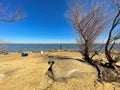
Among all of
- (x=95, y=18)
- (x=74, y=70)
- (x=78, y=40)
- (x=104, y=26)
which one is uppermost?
(x=95, y=18)

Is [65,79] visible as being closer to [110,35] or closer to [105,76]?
[105,76]

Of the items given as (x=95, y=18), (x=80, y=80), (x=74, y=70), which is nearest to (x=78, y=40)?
(x=95, y=18)

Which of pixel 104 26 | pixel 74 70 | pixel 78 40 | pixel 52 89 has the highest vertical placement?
pixel 104 26

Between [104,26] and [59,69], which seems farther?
[104,26]

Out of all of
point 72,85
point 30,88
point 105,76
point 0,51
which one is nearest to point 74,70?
point 72,85

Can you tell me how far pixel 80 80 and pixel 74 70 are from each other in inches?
23.5

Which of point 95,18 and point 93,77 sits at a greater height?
point 95,18

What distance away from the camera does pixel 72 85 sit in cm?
464

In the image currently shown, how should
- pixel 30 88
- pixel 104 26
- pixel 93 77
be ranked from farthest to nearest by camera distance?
1. pixel 104 26
2. pixel 93 77
3. pixel 30 88

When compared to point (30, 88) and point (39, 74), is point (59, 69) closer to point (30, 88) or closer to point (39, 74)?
point (39, 74)

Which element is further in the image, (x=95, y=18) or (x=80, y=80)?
(x=95, y=18)

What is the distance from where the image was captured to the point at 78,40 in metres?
7.92

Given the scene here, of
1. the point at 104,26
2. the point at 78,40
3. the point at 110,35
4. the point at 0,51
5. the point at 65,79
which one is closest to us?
the point at 65,79

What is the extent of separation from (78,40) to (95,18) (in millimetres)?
1721
